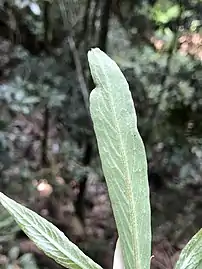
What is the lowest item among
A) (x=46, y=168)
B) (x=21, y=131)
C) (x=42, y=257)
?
(x=42, y=257)

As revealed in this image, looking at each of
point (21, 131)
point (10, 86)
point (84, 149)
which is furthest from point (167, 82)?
point (21, 131)

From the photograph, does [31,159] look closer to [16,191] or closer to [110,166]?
[16,191]

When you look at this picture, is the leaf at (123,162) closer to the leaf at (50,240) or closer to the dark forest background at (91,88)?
the leaf at (50,240)

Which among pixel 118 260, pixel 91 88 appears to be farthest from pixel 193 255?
pixel 91 88

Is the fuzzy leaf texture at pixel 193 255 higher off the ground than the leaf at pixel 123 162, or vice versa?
the leaf at pixel 123 162

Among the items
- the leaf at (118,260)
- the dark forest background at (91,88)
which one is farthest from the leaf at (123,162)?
the dark forest background at (91,88)

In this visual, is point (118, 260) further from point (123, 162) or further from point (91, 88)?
point (91, 88)

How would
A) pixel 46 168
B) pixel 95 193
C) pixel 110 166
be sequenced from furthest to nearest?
pixel 95 193 → pixel 46 168 → pixel 110 166

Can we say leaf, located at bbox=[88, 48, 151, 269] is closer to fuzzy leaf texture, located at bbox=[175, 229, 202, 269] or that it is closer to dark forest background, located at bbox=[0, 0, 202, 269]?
fuzzy leaf texture, located at bbox=[175, 229, 202, 269]

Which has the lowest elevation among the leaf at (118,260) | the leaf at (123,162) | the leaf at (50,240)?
the leaf at (118,260)
